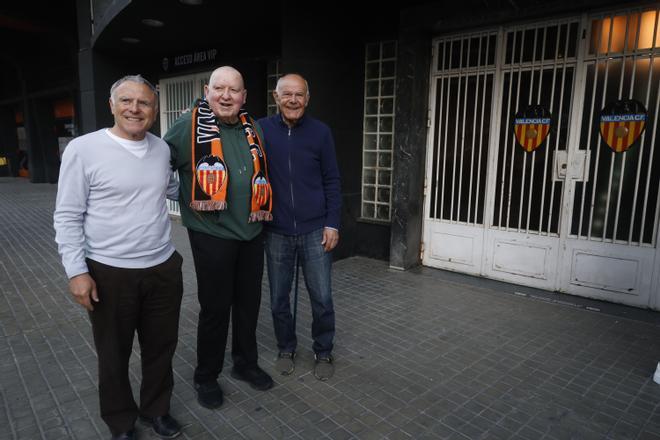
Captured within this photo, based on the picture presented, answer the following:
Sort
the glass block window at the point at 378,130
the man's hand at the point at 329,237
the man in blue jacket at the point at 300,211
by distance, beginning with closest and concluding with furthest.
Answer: the man in blue jacket at the point at 300,211 → the man's hand at the point at 329,237 → the glass block window at the point at 378,130

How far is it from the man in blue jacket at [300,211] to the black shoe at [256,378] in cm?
20

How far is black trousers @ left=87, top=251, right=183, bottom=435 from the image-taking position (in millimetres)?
2336

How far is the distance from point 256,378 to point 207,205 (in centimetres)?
128

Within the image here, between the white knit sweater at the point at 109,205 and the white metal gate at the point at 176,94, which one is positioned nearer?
the white knit sweater at the point at 109,205

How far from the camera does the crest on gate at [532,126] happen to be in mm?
4961

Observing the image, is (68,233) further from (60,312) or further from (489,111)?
(489,111)

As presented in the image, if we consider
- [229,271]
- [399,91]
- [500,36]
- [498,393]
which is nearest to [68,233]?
[229,271]

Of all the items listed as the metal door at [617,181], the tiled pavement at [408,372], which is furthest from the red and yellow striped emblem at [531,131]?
the tiled pavement at [408,372]

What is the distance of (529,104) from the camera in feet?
16.6

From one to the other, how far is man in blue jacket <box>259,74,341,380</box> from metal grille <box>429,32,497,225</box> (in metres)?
2.84

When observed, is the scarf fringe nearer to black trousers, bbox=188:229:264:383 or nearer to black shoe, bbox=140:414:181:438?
black trousers, bbox=188:229:264:383

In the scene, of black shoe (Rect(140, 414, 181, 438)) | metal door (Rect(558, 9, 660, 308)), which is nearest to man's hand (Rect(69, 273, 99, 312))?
black shoe (Rect(140, 414, 181, 438))

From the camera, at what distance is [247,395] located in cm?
305

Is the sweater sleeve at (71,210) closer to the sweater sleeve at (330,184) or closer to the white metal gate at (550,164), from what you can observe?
the sweater sleeve at (330,184)
